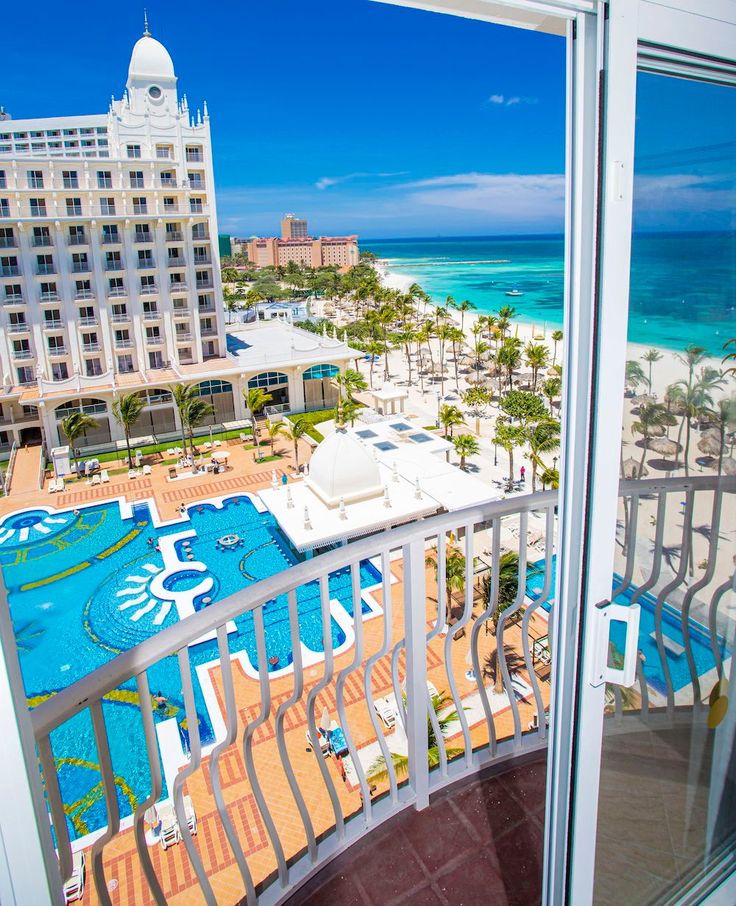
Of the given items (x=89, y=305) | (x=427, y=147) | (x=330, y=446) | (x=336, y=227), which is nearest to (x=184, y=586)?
(x=330, y=446)

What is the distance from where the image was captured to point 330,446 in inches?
446

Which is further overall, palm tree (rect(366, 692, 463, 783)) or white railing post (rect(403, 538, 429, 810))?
palm tree (rect(366, 692, 463, 783))

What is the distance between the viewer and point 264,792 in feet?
19.7

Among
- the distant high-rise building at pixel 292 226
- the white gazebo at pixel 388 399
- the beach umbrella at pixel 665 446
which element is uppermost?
the distant high-rise building at pixel 292 226

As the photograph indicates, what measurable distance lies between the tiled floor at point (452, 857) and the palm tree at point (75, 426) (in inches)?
584

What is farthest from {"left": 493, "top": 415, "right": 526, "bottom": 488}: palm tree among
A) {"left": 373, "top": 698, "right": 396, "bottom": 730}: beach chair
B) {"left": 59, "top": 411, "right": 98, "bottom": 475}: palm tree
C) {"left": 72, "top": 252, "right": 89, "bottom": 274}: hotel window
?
{"left": 72, "top": 252, "right": 89, "bottom": 274}: hotel window

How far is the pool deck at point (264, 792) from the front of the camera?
16.6 ft

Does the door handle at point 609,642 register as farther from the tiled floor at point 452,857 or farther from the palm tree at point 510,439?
the palm tree at point 510,439

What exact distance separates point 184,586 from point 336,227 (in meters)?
98.6

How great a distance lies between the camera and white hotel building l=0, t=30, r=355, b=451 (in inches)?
664

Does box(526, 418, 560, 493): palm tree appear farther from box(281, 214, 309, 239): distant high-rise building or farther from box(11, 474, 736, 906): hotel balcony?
box(281, 214, 309, 239): distant high-rise building

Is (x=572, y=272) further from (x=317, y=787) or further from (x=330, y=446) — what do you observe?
(x=330, y=446)

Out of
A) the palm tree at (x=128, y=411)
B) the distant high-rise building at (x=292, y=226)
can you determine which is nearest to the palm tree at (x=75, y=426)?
the palm tree at (x=128, y=411)

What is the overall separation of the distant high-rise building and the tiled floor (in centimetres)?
8865
